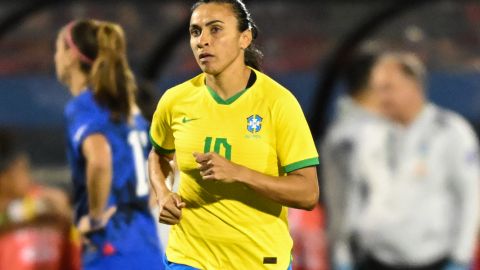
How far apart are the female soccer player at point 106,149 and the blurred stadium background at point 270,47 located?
3.22 meters

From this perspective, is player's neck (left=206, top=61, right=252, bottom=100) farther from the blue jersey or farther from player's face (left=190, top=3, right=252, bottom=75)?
the blue jersey

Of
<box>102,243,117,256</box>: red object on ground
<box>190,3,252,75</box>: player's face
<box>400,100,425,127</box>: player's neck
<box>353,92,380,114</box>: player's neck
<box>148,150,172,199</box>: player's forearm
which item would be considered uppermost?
<box>190,3,252,75</box>: player's face

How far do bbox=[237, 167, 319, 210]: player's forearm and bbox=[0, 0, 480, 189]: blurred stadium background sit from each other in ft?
16.6

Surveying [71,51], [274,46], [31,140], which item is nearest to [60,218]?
[31,140]

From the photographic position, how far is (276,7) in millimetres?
10938

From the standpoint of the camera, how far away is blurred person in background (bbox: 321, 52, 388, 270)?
9.19 meters

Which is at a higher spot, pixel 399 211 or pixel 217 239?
pixel 217 239

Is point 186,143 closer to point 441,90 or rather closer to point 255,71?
point 255,71

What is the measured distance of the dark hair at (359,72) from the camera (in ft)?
30.8

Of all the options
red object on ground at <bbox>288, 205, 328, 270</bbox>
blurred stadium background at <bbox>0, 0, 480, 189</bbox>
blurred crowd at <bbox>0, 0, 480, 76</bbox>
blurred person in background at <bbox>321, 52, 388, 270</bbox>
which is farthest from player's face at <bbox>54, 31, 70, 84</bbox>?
blurred crowd at <bbox>0, 0, 480, 76</bbox>

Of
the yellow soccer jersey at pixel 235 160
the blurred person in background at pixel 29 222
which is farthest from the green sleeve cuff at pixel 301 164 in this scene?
the blurred person in background at pixel 29 222

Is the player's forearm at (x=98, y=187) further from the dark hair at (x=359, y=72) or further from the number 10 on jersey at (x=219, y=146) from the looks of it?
the dark hair at (x=359, y=72)

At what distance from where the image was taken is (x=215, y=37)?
4.11 meters

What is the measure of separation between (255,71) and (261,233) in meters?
0.52
